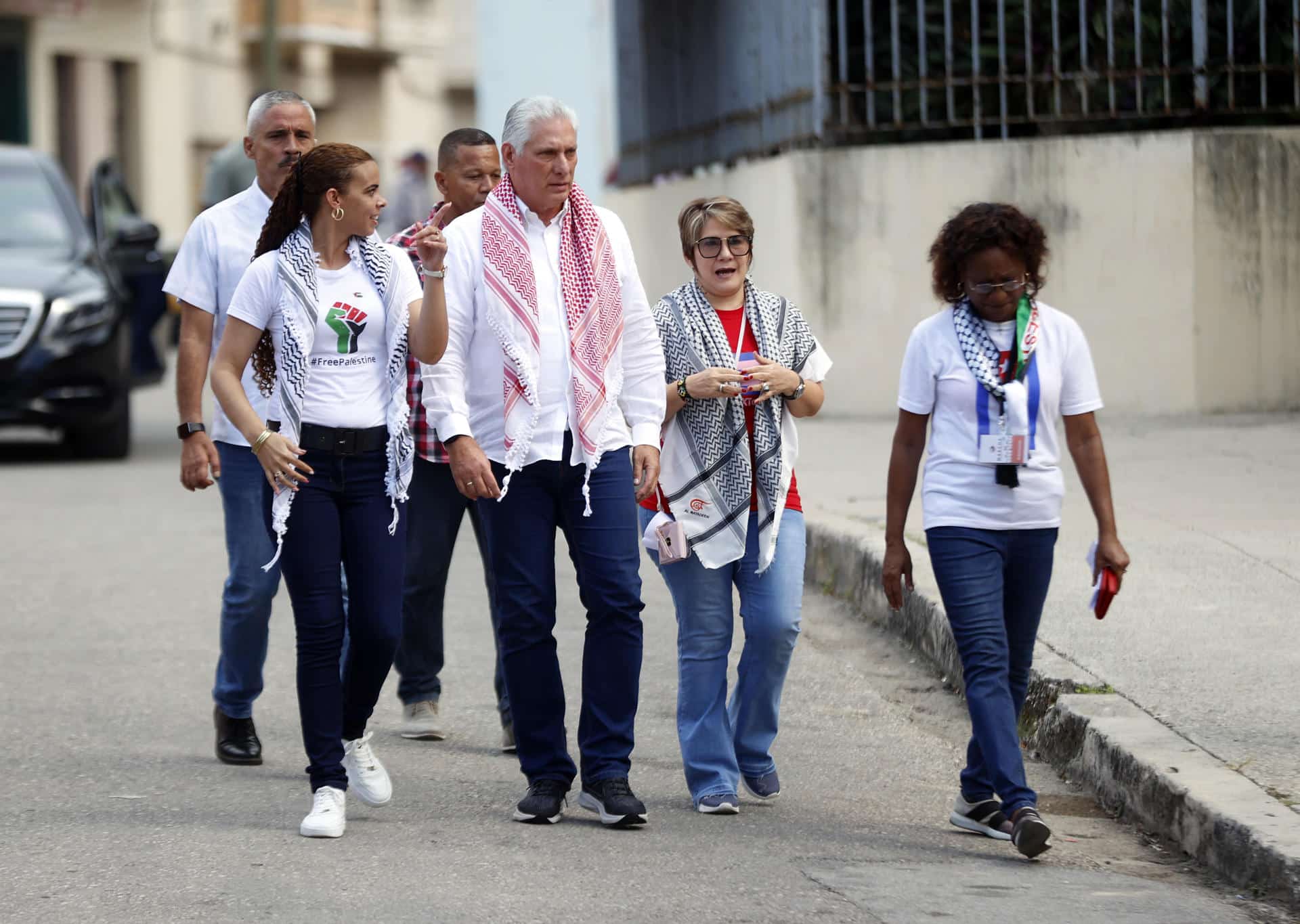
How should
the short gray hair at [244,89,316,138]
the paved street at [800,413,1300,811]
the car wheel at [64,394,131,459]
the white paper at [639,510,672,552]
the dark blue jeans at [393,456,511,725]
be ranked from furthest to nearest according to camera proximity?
the car wheel at [64,394,131,459] → the dark blue jeans at [393,456,511,725] → the short gray hair at [244,89,316,138] → the paved street at [800,413,1300,811] → the white paper at [639,510,672,552]

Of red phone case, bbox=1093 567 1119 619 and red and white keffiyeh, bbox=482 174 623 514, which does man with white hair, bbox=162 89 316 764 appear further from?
red phone case, bbox=1093 567 1119 619

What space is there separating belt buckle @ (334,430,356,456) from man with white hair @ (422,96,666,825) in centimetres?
21

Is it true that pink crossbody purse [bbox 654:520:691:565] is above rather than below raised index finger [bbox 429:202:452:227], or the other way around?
below

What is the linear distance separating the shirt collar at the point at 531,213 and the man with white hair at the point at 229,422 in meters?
0.92

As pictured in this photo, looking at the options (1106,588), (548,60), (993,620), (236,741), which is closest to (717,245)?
(993,620)

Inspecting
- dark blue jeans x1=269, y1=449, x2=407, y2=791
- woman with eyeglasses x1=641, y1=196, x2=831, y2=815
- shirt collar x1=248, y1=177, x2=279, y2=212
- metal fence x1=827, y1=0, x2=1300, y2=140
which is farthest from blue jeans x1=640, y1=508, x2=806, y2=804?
metal fence x1=827, y1=0, x2=1300, y2=140

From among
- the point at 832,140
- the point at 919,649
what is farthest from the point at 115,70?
the point at 919,649

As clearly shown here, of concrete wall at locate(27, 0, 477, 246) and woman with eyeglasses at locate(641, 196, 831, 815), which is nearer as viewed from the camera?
woman with eyeglasses at locate(641, 196, 831, 815)

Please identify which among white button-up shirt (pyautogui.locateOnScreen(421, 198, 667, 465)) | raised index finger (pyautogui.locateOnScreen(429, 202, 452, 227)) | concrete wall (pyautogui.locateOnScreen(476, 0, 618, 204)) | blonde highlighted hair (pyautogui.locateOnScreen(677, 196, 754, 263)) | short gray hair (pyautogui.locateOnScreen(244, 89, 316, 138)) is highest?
concrete wall (pyautogui.locateOnScreen(476, 0, 618, 204))

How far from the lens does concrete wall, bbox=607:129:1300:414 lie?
1323 cm

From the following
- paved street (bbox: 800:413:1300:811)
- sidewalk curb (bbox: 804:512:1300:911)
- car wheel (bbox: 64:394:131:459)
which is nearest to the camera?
sidewalk curb (bbox: 804:512:1300:911)

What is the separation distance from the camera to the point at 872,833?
213 inches

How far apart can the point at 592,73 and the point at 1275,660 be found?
63.0 ft

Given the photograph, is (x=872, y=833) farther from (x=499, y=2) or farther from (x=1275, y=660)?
(x=499, y=2)
